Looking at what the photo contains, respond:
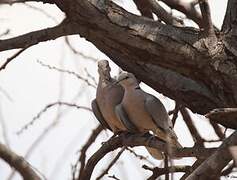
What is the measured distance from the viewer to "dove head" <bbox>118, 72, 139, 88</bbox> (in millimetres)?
2498

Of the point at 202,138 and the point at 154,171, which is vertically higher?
the point at 202,138

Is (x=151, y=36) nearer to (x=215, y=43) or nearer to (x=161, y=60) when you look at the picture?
(x=161, y=60)

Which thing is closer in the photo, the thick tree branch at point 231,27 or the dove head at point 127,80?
the thick tree branch at point 231,27

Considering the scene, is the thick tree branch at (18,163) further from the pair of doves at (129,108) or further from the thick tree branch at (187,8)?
the thick tree branch at (187,8)

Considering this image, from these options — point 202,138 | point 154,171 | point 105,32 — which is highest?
point 105,32

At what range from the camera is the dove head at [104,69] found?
2.68 metres

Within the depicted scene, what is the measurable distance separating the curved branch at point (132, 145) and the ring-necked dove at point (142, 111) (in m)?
0.10

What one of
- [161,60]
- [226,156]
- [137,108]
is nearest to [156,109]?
[137,108]

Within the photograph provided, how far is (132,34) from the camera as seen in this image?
192cm

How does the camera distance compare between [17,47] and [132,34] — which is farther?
[17,47]

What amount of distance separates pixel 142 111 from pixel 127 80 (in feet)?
0.51

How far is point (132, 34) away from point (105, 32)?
0.30 ft

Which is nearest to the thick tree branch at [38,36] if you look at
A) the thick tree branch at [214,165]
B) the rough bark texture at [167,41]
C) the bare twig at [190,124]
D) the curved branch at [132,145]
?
the rough bark texture at [167,41]

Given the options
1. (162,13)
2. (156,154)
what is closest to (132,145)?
(156,154)
